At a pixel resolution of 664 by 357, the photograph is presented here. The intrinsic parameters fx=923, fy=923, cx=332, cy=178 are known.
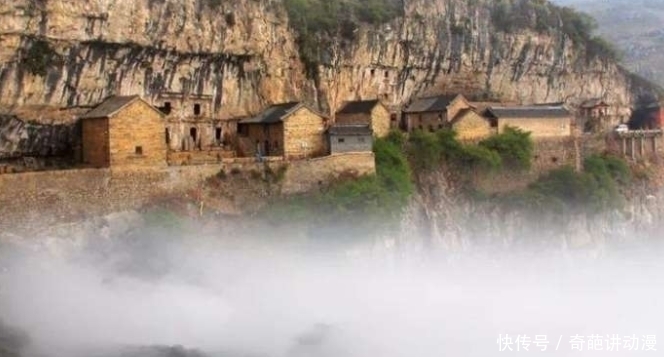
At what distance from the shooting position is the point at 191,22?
24078mm

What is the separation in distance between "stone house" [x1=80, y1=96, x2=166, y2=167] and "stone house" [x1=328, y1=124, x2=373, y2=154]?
213 inches

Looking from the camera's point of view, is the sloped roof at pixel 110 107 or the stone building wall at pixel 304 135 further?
the stone building wall at pixel 304 135

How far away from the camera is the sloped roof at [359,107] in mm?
28844

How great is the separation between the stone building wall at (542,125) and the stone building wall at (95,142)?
49.6ft

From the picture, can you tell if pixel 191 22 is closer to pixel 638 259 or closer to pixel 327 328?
pixel 327 328

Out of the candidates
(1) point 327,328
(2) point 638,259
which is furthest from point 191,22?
(2) point 638,259

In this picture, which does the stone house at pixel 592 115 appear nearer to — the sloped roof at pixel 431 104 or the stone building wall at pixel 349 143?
the sloped roof at pixel 431 104

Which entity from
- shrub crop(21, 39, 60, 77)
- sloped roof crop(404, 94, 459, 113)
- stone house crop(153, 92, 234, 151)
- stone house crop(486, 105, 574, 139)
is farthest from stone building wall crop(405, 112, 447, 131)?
shrub crop(21, 39, 60, 77)

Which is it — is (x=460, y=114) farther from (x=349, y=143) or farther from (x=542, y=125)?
(x=349, y=143)

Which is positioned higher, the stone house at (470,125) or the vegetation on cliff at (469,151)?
the stone house at (470,125)

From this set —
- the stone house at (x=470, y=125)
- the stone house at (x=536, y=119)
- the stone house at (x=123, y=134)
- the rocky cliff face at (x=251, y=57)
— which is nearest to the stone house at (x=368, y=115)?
the rocky cliff face at (x=251, y=57)

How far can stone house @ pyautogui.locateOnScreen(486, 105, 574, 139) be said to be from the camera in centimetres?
3234

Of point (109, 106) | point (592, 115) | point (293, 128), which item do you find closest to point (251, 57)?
point (293, 128)

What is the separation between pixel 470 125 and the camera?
31.1 meters
